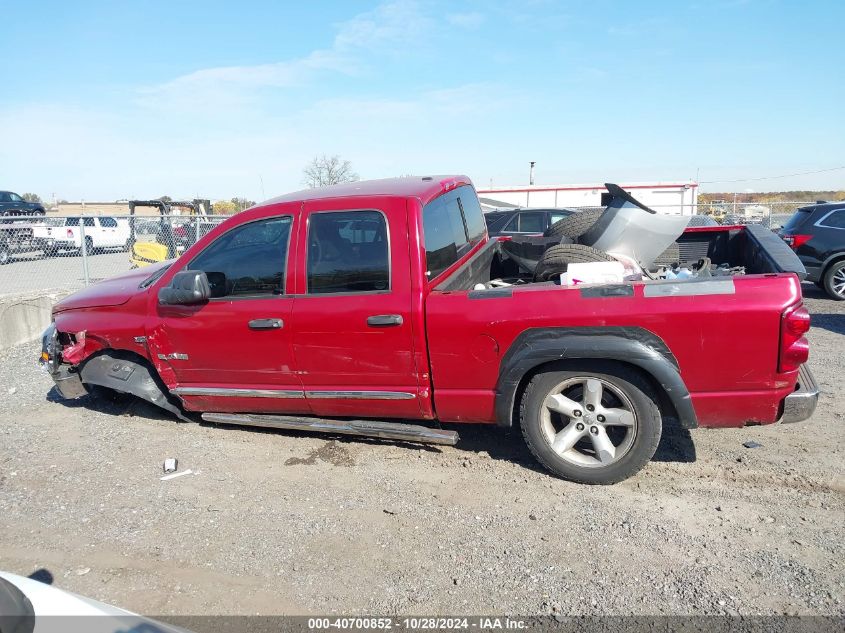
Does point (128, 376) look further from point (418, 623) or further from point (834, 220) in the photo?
point (834, 220)

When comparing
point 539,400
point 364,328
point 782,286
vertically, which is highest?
point 782,286

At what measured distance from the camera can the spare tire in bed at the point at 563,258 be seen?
3.95 meters

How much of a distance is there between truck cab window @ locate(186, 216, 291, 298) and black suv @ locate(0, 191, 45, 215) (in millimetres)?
20113

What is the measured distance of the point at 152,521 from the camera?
3.51 meters

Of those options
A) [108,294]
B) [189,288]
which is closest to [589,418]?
[189,288]

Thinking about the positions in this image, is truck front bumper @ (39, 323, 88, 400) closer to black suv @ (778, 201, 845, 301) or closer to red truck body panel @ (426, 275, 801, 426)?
red truck body panel @ (426, 275, 801, 426)

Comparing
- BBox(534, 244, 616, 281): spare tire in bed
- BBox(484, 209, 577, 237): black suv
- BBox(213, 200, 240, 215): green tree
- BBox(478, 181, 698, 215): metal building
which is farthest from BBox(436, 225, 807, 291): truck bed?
BBox(213, 200, 240, 215): green tree

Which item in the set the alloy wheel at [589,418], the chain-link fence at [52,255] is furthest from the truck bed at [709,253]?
the chain-link fence at [52,255]

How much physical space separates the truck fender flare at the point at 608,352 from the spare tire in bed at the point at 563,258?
65cm

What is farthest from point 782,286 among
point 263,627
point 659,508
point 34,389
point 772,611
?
point 34,389

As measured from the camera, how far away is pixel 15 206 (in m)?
21.7

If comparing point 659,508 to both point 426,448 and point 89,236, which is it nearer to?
point 426,448

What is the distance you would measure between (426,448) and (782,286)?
2.48 meters

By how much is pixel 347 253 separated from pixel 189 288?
108cm
